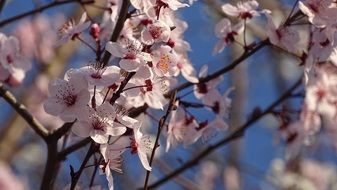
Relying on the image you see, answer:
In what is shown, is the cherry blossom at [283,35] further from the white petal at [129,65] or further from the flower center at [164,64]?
the white petal at [129,65]

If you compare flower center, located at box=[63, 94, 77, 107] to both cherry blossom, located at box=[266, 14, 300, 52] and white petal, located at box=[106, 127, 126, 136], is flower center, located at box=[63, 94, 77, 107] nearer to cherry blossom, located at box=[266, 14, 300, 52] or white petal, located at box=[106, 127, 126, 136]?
white petal, located at box=[106, 127, 126, 136]

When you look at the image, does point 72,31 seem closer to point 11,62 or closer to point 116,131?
point 11,62

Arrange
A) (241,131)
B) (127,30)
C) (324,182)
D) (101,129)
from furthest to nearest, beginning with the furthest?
1. (324,182)
2. (241,131)
3. (127,30)
4. (101,129)

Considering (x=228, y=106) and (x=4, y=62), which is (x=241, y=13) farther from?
(x=4, y=62)

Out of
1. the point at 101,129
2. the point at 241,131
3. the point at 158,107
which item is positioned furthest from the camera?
the point at 241,131

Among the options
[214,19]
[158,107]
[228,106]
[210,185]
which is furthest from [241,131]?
[210,185]

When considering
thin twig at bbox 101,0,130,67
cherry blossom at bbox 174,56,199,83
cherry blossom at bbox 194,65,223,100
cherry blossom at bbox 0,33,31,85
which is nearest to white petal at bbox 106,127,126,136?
thin twig at bbox 101,0,130,67

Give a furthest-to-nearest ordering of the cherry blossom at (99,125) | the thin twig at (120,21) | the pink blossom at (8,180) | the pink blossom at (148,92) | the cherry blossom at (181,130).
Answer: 1. the pink blossom at (8,180)
2. the cherry blossom at (181,130)
3. the thin twig at (120,21)
4. the pink blossom at (148,92)
5. the cherry blossom at (99,125)

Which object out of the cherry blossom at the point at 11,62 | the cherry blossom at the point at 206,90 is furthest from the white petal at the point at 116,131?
the cherry blossom at the point at 11,62
